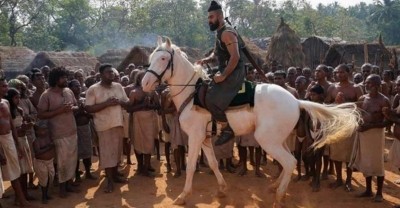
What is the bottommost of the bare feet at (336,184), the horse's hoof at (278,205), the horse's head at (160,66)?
the bare feet at (336,184)

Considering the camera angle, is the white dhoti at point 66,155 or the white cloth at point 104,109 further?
the white cloth at point 104,109

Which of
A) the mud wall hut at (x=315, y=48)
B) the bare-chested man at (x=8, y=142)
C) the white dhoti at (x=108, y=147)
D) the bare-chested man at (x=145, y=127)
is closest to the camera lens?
the bare-chested man at (x=8, y=142)

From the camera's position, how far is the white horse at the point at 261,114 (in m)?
5.38

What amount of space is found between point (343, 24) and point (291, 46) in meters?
47.7

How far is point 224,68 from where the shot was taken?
18.2 feet

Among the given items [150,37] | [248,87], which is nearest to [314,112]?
[248,87]

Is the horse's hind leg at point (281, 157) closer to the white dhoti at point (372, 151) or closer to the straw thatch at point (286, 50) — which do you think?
the white dhoti at point (372, 151)

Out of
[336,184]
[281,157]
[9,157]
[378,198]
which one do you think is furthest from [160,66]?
[378,198]

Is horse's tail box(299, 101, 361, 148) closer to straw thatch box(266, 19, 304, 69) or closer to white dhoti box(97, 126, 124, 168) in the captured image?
white dhoti box(97, 126, 124, 168)

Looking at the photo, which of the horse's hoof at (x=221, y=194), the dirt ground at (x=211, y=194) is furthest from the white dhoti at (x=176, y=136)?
the horse's hoof at (x=221, y=194)

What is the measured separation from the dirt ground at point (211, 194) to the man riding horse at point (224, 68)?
1529 millimetres

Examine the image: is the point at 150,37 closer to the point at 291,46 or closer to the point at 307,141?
the point at 291,46

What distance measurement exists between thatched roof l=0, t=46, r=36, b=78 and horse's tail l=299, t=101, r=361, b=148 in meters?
17.2

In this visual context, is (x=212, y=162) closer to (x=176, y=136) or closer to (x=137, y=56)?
(x=176, y=136)
